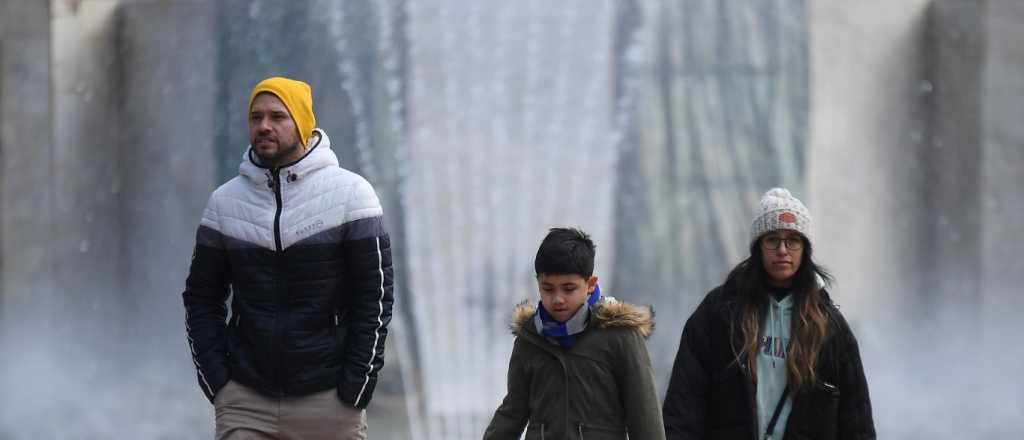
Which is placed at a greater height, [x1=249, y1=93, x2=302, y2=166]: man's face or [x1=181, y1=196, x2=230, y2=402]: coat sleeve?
[x1=249, y1=93, x2=302, y2=166]: man's face

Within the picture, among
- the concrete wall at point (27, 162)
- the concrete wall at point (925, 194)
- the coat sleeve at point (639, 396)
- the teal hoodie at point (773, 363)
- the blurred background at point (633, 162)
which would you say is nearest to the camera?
the coat sleeve at point (639, 396)

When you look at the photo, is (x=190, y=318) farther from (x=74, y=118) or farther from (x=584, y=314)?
(x=74, y=118)

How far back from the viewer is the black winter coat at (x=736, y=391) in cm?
269

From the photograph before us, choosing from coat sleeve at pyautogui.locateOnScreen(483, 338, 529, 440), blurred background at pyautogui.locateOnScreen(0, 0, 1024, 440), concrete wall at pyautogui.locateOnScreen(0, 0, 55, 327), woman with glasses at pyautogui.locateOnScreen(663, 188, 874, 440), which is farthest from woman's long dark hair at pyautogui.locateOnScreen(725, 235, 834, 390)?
concrete wall at pyautogui.locateOnScreen(0, 0, 55, 327)

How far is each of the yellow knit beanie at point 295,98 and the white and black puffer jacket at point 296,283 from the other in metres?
0.06

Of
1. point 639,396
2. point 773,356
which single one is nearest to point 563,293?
point 639,396

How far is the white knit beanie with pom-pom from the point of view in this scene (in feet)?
9.04

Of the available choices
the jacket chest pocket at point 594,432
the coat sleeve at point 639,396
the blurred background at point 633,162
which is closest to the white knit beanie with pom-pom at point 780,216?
the coat sleeve at point 639,396

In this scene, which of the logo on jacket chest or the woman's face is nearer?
the logo on jacket chest

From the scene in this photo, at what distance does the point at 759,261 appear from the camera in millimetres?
2809

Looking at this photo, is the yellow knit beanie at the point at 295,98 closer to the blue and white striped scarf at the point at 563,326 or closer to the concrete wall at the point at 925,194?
the blue and white striped scarf at the point at 563,326

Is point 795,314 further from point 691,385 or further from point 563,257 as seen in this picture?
point 563,257

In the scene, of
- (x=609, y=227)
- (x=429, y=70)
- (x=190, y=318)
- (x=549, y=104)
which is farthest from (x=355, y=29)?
(x=190, y=318)

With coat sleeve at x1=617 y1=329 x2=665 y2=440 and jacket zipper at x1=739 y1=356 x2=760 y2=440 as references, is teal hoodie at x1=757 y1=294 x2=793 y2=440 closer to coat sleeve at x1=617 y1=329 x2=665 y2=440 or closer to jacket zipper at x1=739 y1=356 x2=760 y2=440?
jacket zipper at x1=739 y1=356 x2=760 y2=440
